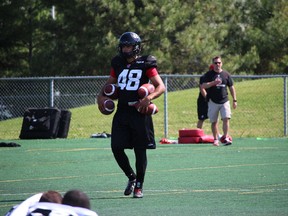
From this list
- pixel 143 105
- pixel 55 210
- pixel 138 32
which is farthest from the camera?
pixel 138 32

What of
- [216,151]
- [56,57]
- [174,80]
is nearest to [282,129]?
[216,151]

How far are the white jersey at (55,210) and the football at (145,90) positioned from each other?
5142mm

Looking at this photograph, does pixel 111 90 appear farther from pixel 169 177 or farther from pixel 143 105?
pixel 169 177

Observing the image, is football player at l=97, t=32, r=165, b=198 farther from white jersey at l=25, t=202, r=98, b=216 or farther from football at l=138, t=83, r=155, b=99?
white jersey at l=25, t=202, r=98, b=216

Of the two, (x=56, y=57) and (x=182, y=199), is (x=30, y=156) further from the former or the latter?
(x=56, y=57)

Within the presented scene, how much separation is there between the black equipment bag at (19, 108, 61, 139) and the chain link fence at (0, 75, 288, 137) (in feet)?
5.06

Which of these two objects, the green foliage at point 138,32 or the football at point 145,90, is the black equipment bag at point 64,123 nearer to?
the football at point 145,90

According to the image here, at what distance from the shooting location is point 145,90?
11.6m

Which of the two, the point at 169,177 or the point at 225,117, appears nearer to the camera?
the point at 169,177

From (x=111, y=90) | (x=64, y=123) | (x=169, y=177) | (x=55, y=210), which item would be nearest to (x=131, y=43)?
(x=111, y=90)

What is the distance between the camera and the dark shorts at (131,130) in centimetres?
1182

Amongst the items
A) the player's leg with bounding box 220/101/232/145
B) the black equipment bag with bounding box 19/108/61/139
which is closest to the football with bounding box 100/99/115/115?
the player's leg with bounding box 220/101/232/145

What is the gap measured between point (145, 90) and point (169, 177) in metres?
3.07

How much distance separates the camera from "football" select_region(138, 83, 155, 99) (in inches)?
457
